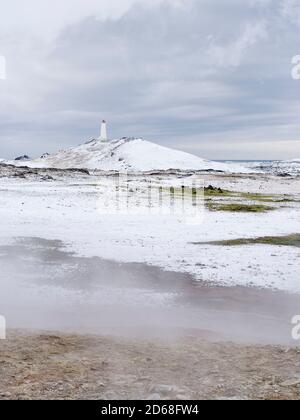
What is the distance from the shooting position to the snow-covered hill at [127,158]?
136125 mm

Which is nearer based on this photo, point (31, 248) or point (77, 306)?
point (77, 306)

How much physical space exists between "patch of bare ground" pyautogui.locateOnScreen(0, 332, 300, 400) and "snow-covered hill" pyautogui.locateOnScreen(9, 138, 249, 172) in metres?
118

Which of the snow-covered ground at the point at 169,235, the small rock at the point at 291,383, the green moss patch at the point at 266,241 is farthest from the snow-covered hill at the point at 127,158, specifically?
the small rock at the point at 291,383

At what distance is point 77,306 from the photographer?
1362 cm

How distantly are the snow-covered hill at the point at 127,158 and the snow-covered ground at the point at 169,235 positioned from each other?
313 ft

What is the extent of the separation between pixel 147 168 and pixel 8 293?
11549cm

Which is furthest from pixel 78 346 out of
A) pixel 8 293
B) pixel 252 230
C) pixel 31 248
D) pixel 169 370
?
pixel 252 230

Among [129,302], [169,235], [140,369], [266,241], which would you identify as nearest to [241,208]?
[169,235]

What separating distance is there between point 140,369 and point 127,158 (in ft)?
443

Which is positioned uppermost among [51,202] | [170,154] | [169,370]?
[170,154]

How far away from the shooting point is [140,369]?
8922 millimetres
